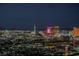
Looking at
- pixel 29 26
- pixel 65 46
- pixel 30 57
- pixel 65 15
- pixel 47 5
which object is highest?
pixel 47 5

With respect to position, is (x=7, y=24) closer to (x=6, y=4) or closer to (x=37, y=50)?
(x=6, y=4)

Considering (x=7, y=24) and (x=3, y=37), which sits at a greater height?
(x=7, y=24)

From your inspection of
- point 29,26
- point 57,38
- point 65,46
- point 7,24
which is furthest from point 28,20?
point 65,46

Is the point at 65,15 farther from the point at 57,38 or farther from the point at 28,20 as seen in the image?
the point at 28,20

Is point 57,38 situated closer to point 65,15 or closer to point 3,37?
point 65,15

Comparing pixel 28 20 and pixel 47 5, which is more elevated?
pixel 47 5

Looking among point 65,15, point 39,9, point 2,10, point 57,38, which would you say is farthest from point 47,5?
point 2,10

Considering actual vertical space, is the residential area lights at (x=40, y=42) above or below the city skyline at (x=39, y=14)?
below

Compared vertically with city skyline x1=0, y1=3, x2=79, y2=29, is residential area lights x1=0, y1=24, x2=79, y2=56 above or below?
below

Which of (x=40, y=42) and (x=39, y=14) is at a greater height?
(x=39, y=14)
